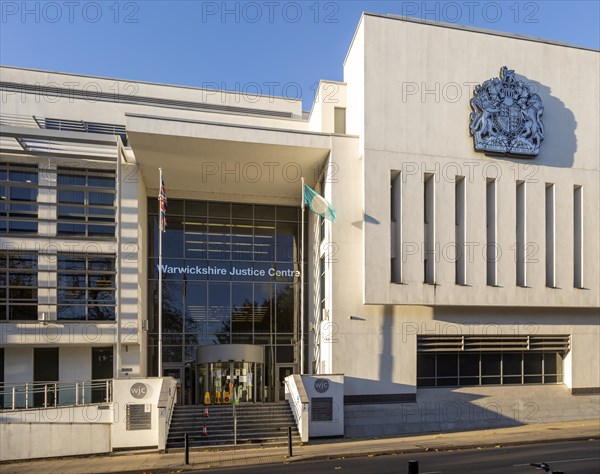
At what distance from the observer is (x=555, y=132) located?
27.8m

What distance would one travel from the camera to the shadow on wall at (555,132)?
2766 cm

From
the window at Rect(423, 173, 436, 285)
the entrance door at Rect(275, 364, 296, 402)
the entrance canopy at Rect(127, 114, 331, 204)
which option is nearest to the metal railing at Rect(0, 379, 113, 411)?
the entrance door at Rect(275, 364, 296, 402)

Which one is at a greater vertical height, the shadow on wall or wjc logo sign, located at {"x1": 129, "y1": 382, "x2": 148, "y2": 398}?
the shadow on wall

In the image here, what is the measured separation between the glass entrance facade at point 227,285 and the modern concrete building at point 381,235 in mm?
243

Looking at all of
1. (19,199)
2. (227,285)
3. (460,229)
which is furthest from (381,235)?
(19,199)

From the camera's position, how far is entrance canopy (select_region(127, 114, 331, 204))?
24.7 m

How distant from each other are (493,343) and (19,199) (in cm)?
2241

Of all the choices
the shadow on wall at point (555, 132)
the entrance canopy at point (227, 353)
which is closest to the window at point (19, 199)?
the entrance canopy at point (227, 353)

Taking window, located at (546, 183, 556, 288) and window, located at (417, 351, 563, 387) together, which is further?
window, located at (546, 183, 556, 288)

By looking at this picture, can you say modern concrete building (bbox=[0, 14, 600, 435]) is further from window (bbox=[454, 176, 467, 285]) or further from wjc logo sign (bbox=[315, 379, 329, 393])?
wjc logo sign (bbox=[315, 379, 329, 393])

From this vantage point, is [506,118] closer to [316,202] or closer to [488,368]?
[316,202]

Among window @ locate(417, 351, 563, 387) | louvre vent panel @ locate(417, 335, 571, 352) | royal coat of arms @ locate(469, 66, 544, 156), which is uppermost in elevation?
royal coat of arms @ locate(469, 66, 544, 156)

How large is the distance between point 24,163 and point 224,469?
16968mm

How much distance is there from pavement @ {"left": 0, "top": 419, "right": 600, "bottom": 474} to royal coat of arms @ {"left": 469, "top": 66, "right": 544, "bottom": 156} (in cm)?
1237
